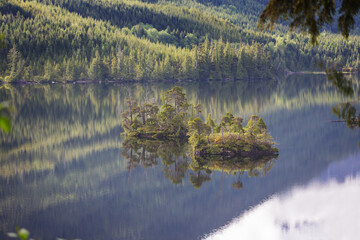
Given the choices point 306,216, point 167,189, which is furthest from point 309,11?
point 167,189

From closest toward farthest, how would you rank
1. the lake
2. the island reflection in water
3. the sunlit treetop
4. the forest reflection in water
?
the sunlit treetop
the island reflection in water
the lake
the forest reflection in water

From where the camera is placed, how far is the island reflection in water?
75.4 ft

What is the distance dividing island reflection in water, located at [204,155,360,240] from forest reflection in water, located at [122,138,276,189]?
2.85 meters

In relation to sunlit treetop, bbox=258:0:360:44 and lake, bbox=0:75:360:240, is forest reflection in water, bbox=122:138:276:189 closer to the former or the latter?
lake, bbox=0:75:360:240

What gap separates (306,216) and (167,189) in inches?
340

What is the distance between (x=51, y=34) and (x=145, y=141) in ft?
401

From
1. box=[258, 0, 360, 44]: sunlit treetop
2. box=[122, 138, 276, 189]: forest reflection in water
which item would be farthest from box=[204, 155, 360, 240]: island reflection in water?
box=[258, 0, 360, 44]: sunlit treetop

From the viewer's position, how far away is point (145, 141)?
41.5 meters

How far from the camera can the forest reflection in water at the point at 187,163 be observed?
3014 centimetres

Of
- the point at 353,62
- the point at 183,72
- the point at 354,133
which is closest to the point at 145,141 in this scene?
the point at 354,133

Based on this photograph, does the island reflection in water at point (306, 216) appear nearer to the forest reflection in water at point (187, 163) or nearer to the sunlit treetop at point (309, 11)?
the forest reflection in water at point (187, 163)

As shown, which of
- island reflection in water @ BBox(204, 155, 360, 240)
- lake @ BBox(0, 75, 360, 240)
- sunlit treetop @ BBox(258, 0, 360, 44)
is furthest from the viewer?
lake @ BBox(0, 75, 360, 240)

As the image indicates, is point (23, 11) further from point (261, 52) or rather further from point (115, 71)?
point (261, 52)

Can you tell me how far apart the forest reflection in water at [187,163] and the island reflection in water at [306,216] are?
2.85 meters
